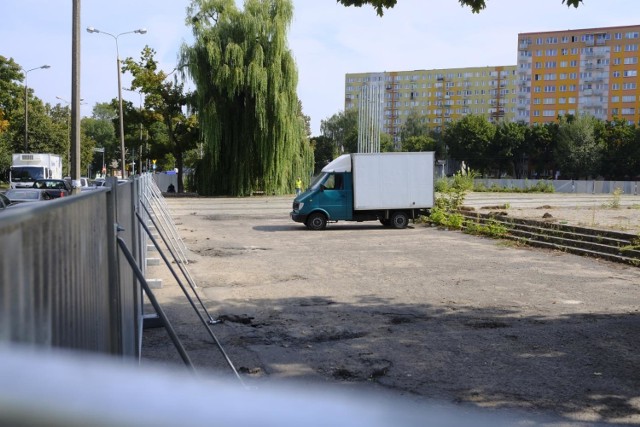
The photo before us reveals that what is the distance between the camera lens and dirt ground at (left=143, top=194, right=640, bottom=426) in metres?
6.32

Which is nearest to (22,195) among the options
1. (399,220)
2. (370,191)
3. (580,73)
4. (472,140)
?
(370,191)

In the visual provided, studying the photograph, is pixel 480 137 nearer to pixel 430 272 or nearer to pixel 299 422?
pixel 430 272

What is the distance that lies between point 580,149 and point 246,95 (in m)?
60.7

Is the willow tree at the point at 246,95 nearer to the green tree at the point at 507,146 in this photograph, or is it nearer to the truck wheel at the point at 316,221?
the truck wheel at the point at 316,221

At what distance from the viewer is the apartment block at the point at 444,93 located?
155500 mm

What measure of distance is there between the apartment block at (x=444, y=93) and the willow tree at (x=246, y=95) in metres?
110

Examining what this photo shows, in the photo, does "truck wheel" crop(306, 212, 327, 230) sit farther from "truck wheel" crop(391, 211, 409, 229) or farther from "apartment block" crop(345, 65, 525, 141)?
"apartment block" crop(345, 65, 525, 141)

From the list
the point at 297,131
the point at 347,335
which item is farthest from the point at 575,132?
the point at 347,335

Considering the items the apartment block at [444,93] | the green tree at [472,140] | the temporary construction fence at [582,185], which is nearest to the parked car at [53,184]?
the temporary construction fence at [582,185]

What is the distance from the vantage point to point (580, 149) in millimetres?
90500

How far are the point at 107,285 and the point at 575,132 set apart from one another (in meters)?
94.2

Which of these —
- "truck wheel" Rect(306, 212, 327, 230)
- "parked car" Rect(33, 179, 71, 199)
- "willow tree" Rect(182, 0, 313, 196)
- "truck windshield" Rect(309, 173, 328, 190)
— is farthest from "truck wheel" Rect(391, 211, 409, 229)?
"willow tree" Rect(182, 0, 313, 196)

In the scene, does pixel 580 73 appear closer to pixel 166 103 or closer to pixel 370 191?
pixel 166 103

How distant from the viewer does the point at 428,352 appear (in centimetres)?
757
